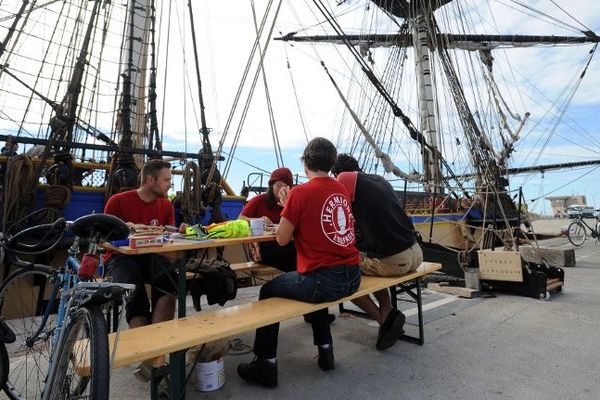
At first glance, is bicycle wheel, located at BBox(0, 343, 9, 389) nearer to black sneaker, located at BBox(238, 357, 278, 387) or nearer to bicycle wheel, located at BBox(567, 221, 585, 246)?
black sneaker, located at BBox(238, 357, 278, 387)

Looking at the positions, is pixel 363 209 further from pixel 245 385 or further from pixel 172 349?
pixel 172 349

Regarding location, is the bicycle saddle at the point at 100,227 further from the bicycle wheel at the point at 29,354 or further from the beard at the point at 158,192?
the beard at the point at 158,192

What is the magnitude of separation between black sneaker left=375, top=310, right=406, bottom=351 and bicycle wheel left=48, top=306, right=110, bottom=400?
2077mm

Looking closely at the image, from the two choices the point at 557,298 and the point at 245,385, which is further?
the point at 557,298

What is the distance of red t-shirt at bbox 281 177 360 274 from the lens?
229cm

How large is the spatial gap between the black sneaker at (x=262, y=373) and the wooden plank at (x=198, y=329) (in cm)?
36

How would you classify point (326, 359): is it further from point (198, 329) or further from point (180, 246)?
point (180, 246)

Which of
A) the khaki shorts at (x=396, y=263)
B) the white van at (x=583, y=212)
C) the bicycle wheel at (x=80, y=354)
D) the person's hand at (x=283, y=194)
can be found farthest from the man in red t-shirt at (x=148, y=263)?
the white van at (x=583, y=212)

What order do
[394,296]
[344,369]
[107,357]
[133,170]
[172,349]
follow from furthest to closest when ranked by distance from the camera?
[133,170]
[394,296]
[344,369]
[172,349]
[107,357]

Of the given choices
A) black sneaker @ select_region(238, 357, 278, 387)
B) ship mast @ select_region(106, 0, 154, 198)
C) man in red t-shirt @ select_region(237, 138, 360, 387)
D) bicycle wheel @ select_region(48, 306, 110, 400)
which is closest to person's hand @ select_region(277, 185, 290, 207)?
man in red t-shirt @ select_region(237, 138, 360, 387)

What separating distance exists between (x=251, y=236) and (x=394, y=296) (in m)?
1.44

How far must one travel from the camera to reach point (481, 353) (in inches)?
111

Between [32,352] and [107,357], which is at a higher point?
[107,357]

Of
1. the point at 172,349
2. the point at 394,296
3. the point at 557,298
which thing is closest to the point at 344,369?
the point at 394,296
